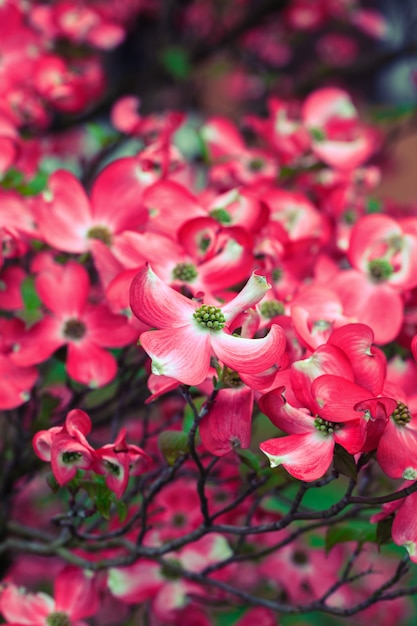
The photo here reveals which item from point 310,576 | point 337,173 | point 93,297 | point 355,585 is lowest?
point 355,585

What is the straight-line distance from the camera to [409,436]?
1.87 feet

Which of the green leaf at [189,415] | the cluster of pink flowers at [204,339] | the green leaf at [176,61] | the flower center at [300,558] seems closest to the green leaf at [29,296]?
the cluster of pink flowers at [204,339]

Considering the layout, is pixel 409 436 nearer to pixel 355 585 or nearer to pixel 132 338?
pixel 132 338

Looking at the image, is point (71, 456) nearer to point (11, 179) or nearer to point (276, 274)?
point (276, 274)

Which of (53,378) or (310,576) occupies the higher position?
(53,378)

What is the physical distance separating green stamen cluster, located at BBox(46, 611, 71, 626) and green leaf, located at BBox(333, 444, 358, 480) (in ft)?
1.18

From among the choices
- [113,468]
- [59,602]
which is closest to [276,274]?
[113,468]

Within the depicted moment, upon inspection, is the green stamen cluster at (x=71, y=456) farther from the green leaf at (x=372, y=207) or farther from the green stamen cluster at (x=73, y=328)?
the green leaf at (x=372, y=207)

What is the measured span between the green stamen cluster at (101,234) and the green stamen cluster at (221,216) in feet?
0.36

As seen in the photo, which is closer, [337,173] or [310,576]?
[310,576]

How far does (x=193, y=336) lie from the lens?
0.56 m

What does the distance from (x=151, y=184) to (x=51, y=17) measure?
→ 0.98m

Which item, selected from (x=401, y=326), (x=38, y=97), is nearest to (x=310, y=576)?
(x=401, y=326)

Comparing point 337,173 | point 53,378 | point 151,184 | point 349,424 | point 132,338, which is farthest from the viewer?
point 337,173
